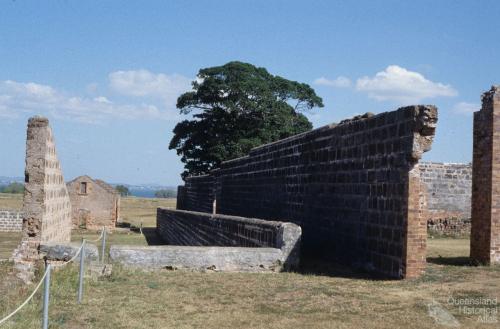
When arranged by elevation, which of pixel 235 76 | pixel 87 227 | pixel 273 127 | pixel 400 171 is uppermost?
pixel 235 76

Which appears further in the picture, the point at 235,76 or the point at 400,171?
the point at 235,76

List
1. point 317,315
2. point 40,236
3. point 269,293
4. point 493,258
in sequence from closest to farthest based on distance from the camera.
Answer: point 317,315
point 269,293
point 493,258
point 40,236

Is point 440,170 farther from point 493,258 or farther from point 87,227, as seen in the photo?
point 87,227

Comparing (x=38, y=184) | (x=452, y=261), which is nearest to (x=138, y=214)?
(x=38, y=184)

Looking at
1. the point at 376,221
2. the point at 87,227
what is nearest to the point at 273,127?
the point at 87,227

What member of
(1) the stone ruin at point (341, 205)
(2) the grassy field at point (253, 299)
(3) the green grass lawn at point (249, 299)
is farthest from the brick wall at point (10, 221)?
(3) the green grass lawn at point (249, 299)

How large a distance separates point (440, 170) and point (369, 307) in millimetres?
15997

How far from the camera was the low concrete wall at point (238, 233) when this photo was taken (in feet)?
35.2

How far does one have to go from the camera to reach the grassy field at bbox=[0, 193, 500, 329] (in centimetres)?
674

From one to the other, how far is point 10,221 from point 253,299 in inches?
1294

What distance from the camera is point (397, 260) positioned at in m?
9.31

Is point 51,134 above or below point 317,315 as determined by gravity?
above

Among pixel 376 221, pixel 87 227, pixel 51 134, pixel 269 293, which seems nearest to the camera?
pixel 269 293

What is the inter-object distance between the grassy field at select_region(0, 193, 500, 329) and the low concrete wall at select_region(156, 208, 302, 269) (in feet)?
1.83
